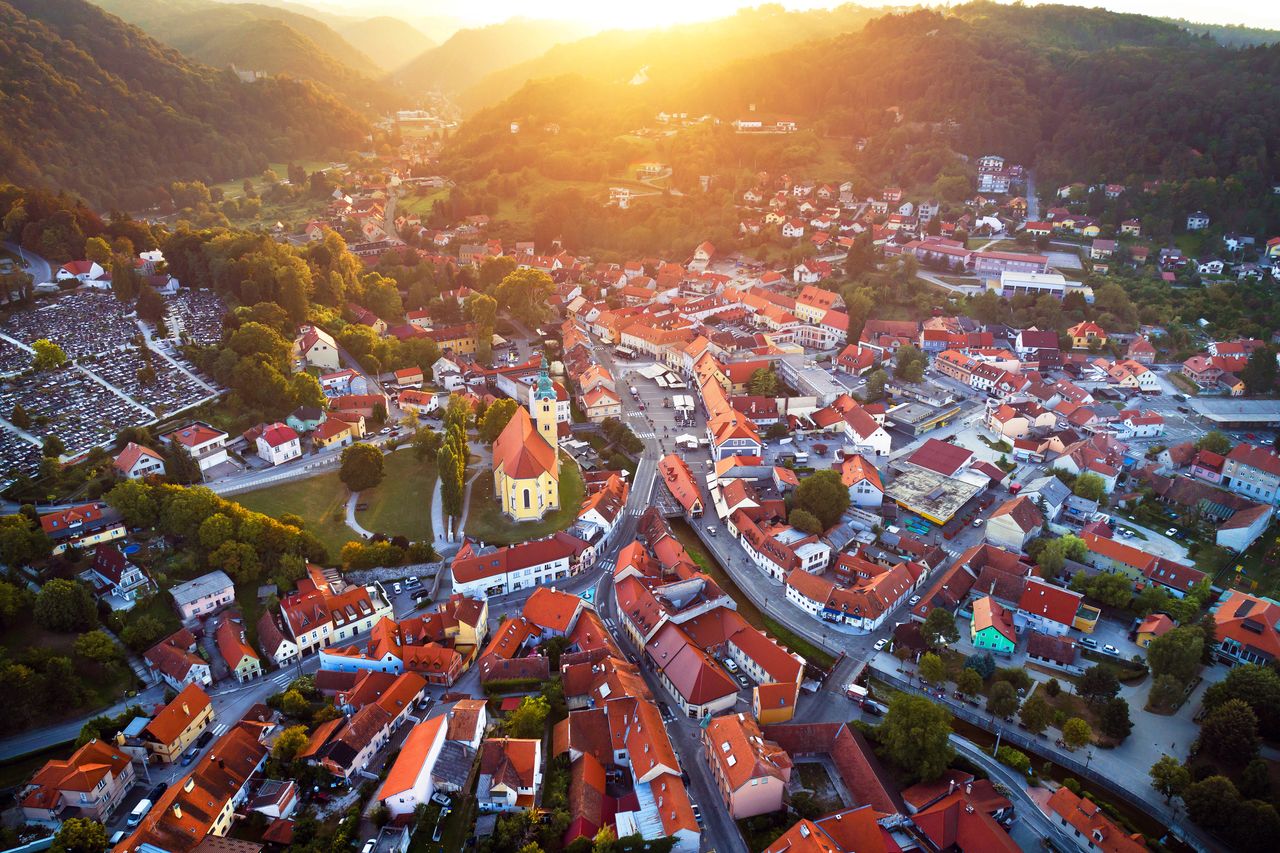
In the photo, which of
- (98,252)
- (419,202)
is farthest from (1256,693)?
(419,202)

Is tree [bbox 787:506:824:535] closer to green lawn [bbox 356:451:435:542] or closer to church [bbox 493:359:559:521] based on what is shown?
church [bbox 493:359:559:521]

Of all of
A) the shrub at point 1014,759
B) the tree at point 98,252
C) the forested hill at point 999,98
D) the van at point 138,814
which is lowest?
the shrub at point 1014,759

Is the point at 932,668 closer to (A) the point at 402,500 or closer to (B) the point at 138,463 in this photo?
(A) the point at 402,500

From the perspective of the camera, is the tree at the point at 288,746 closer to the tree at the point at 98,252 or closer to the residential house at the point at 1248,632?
the residential house at the point at 1248,632

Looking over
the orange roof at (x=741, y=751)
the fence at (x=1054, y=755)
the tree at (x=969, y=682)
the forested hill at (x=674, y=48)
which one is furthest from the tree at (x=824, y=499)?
the forested hill at (x=674, y=48)

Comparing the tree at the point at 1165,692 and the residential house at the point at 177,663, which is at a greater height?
the residential house at the point at 177,663
